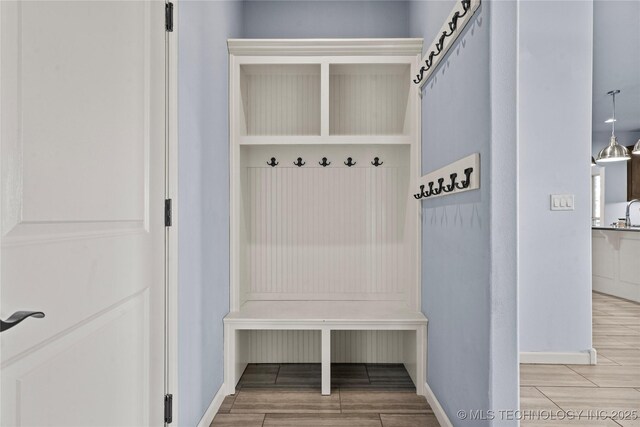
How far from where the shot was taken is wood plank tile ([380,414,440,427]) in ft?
6.40

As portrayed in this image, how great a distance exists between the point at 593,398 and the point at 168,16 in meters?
2.94

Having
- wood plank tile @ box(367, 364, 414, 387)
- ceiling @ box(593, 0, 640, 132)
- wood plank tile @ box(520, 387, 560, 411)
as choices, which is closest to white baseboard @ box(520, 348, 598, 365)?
wood plank tile @ box(520, 387, 560, 411)

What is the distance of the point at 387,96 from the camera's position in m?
2.74

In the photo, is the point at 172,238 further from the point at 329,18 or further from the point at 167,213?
the point at 329,18

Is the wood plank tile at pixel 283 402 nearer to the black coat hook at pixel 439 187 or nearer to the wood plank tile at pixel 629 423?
the black coat hook at pixel 439 187

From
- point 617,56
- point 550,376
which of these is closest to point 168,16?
point 550,376

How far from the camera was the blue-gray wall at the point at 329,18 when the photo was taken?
9.05 feet

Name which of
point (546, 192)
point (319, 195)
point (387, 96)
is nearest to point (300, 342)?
point (319, 195)

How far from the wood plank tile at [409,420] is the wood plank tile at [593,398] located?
2.50 ft

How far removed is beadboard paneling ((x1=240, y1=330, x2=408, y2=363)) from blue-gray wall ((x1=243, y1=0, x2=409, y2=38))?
216 cm

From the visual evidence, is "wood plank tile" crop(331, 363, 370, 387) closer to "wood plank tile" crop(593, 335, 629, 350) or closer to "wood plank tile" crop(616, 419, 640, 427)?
"wood plank tile" crop(616, 419, 640, 427)

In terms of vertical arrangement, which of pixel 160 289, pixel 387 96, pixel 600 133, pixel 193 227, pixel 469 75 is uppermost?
pixel 600 133

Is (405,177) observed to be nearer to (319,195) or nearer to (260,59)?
(319,195)

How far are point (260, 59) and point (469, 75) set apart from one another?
139 centimetres
